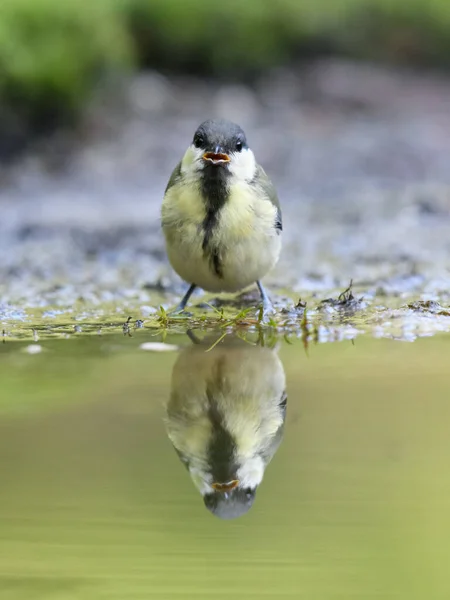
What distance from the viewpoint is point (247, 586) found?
2.30 m

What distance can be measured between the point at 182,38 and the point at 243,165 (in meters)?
7.73

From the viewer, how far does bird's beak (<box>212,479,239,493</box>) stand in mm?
2898

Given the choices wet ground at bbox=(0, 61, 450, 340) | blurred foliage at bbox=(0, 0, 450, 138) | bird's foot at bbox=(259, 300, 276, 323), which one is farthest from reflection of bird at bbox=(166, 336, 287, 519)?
blurred foliage at bbox=(0, 0, 450, 138)

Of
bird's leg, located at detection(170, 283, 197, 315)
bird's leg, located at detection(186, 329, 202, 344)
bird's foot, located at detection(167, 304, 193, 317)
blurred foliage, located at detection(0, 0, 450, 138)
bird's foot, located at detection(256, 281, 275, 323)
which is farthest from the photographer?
blurred foliage, located at detection(0, 0, 450, 138)

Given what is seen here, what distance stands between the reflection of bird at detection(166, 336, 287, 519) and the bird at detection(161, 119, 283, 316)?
1.63 feet

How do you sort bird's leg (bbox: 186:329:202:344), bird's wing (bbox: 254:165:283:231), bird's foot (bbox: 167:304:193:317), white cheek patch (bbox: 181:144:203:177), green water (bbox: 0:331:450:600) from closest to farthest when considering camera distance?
green water (bbox: 0:331:450:600)
bird's leg (bbox: 186:329:202:344)
white cheek patch (bbox: 181:144:203:177)
bird's wing (bbox: 254:165:283:231)
bird's foot (bbox: 167:304:193:317)

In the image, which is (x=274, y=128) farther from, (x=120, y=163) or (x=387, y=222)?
(x=387, y=222)

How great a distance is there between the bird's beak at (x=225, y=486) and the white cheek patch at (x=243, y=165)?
2.34 metres

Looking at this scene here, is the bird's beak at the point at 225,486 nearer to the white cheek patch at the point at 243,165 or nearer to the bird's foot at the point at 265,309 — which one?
the white cheek patch at the point at 243,165

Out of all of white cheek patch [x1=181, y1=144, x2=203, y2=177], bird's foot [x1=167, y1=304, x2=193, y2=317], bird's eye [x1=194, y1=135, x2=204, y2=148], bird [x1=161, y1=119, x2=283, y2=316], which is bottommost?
bird's foot [x1=167, y1=304, x2=193, y2=317]

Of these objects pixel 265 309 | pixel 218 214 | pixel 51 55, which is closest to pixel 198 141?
pixel 218 214

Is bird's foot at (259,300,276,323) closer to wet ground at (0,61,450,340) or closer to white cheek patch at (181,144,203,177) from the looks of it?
wet ground at (0,61,450,340)

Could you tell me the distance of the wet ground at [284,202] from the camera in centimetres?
588

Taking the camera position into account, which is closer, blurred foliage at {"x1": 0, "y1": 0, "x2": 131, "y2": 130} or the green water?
the green water
